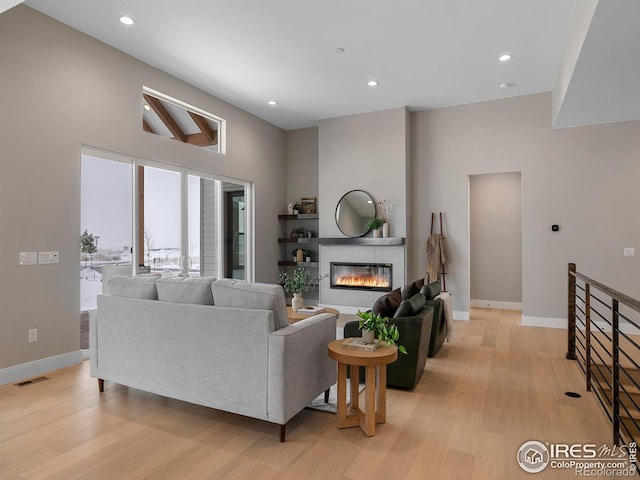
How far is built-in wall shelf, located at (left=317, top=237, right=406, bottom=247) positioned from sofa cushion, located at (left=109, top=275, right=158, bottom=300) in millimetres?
3926

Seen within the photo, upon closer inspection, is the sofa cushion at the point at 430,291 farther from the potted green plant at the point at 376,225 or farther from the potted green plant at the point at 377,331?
the potted green plant at the point at 376,225

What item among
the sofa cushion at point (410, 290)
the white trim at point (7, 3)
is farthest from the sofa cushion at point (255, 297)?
the white trim at point (7, 3)

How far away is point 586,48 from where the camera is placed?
324 centimetres

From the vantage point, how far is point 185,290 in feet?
9.20

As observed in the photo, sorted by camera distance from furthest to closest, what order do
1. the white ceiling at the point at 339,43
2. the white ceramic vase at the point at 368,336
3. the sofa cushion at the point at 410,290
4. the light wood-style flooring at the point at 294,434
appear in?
the sofa cushion at the point at 410,290, the white ceiling at the point at 339,43, the white ceramic vase at the point at 368,336, the light wood-style flooring at the point at 294,434

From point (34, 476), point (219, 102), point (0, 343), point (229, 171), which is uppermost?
point (219, 102)

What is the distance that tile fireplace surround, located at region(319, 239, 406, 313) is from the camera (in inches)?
247

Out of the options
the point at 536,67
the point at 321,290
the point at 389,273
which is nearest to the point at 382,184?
the point at 389,273

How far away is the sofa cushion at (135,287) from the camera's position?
2.99 m

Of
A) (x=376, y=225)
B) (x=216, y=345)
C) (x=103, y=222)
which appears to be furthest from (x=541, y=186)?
(x=103, y=222)

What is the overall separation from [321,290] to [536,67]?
14.9 ft

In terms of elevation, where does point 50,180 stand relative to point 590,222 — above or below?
above

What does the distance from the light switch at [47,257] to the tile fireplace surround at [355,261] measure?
4005 millimetres

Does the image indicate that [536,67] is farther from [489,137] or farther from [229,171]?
[229,171]
